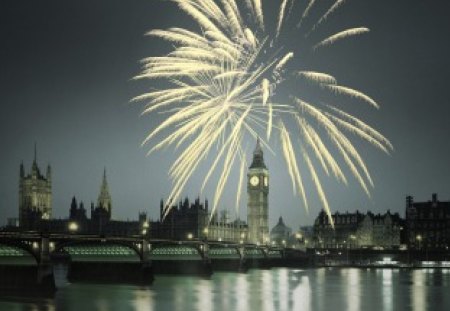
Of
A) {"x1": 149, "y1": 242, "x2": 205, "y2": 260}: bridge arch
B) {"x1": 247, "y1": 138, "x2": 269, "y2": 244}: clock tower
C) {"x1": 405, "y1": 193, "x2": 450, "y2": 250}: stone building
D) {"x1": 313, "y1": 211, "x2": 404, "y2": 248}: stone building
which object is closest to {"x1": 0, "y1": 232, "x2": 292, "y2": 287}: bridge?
{"x1": 149, "y1": 242, "x2": 205, "y2": 260}: bridge arch

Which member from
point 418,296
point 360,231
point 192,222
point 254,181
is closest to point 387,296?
point 418,296

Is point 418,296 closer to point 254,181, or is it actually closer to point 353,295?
point 353,295

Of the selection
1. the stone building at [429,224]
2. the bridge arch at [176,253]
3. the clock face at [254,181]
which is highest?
the clock face at [254,181]

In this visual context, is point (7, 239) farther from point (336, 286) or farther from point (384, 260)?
point (384, 260)

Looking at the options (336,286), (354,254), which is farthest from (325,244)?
(336,286)

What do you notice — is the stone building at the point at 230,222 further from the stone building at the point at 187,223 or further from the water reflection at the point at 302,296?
the water reflection at the point at 302,296

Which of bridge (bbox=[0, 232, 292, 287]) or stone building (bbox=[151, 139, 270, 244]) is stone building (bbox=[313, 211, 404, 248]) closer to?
stone building (bbox=[151, 139, 270, 244])

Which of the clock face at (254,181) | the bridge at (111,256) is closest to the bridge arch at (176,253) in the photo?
the bridge at (111,256)
